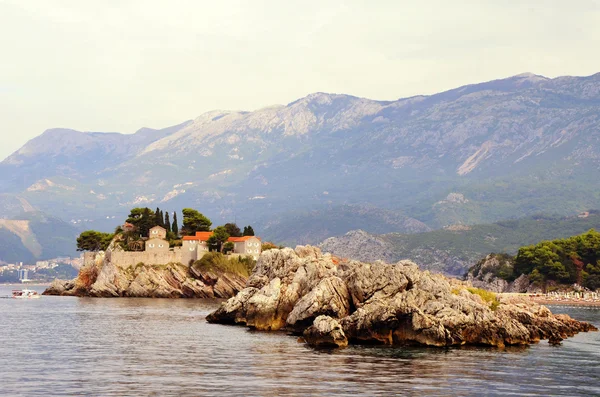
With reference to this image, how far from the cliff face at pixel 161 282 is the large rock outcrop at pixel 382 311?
6632 centimetres

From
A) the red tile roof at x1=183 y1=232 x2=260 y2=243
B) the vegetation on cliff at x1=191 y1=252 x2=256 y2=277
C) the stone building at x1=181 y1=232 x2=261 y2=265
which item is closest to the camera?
the vegetation on cliff at x1=191 y1=252 x2=256 y2=277

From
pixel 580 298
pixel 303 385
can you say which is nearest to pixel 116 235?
pixel 580 298

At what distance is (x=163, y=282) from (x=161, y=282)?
377 mm

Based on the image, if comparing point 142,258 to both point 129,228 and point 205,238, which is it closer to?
point 205,238

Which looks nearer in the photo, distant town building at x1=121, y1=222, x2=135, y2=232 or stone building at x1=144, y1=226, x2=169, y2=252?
stone building at x1=144, y1=226, x2=169, y2=252

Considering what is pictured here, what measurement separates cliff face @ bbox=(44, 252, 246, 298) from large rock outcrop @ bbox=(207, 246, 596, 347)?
66319 mm

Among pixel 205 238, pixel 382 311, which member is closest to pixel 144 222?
pixel 205 238

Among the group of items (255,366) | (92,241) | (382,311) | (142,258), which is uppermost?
(92,241)

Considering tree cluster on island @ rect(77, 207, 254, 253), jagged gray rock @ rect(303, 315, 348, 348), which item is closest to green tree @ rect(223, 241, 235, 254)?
tree cluster on island @ rect(77, 207, 254, 253)

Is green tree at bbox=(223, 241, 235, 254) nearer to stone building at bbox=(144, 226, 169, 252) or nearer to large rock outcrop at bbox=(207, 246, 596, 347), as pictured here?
stone building at bbox=(144, 226, 169, 252)

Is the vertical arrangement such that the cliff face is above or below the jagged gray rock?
above

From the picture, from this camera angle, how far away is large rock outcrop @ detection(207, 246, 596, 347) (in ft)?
253

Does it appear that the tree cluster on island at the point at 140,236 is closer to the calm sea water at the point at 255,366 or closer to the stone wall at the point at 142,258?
the stone wall at the point at 142,258

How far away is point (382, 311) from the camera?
78.2 m
